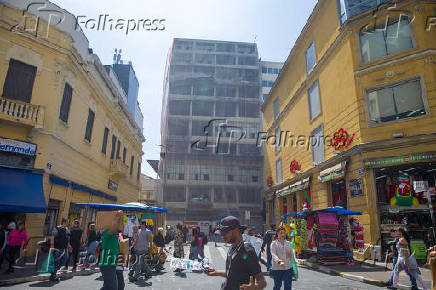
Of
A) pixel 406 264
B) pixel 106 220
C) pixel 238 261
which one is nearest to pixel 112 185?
pixel 106 220

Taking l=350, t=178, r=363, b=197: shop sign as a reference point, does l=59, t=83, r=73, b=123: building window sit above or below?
above

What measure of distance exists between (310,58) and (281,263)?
20177 millimetres

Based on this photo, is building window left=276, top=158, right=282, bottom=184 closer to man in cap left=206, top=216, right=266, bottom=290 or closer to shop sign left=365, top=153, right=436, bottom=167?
shop sign left=365, top=153, right=436, bottom=167

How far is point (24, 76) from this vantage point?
13.5 metres

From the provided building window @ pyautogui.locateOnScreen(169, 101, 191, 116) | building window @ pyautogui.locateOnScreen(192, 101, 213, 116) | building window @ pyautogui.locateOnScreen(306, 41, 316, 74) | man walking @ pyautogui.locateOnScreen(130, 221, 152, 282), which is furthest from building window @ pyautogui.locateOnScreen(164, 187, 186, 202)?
man walking @ pyautogui.locateOnScreen(130, 221, 152, 282)

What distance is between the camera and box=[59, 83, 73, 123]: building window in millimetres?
15117

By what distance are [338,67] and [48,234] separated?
19.0 meters

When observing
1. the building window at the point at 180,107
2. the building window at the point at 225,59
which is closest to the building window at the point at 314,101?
the building window at the point at 180,107

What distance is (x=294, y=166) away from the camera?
79.3 feet

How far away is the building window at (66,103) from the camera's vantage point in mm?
15117

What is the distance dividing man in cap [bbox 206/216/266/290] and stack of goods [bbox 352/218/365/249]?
1288 cm

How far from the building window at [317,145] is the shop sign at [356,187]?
429 cm

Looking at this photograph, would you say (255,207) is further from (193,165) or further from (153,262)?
(153,262)

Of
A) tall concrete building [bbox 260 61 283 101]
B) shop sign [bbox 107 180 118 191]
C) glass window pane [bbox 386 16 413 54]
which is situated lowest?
shop sign [bbox 107 180 118 191]
